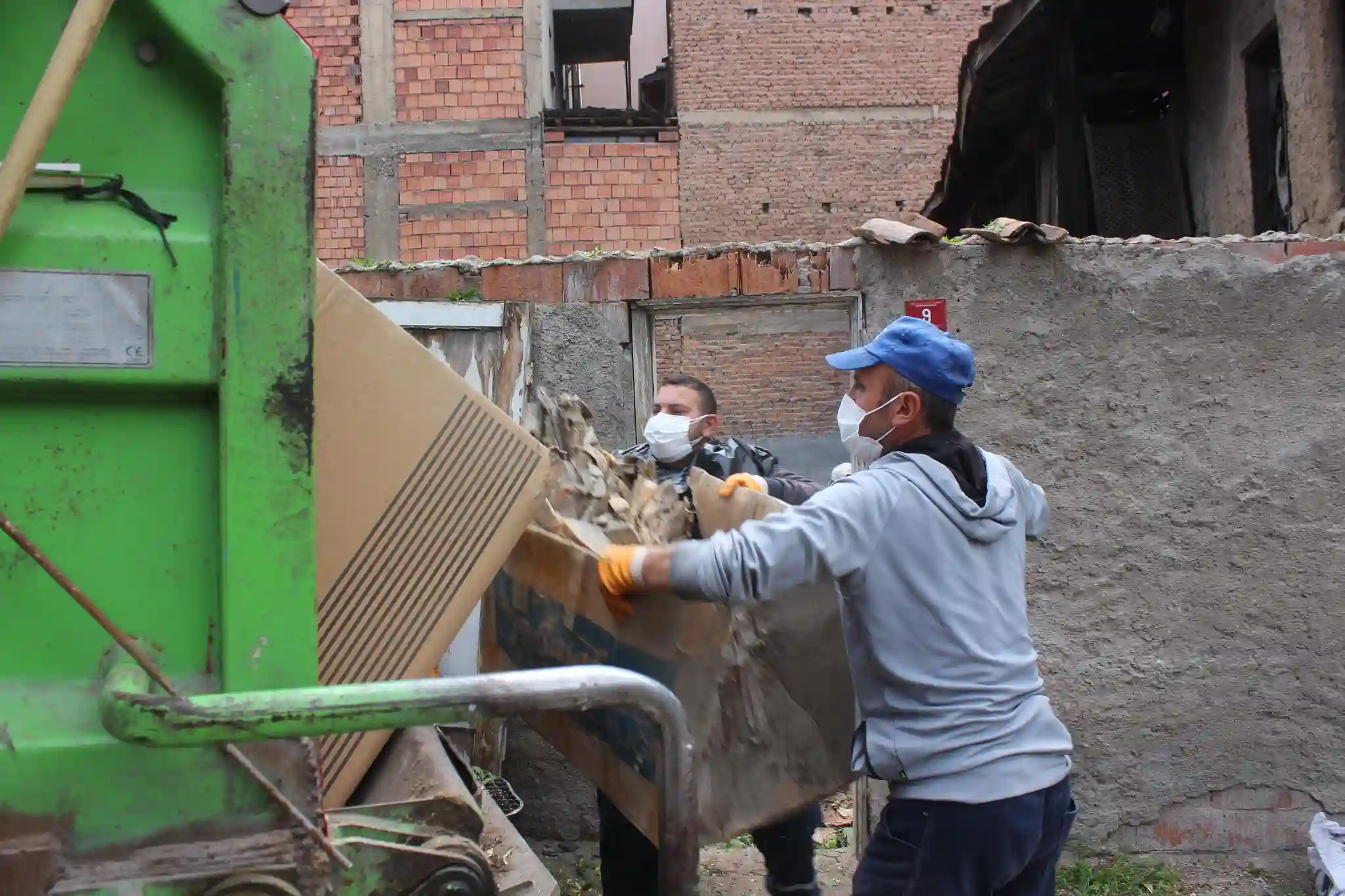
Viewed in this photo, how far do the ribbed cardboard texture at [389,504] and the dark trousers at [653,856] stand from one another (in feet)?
3.21

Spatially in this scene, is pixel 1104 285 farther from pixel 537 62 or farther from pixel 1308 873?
pixel 537 62

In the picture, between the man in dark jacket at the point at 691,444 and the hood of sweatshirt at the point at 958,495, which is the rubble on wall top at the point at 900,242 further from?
the hood of sweatshirt at the point at 958,495

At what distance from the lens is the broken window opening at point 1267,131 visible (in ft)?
18.7

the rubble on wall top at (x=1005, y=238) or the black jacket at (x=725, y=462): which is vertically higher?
the rubble on wall top at (x=1005, y=238)

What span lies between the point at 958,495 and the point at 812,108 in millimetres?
14251

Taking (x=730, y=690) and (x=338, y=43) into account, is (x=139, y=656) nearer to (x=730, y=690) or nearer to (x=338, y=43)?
(x=730, y=690)

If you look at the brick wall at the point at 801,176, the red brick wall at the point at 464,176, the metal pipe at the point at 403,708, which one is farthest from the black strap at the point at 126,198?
the brick wall at the point at 801,176

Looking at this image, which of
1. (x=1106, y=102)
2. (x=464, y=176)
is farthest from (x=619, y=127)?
(x=1106, y=102)

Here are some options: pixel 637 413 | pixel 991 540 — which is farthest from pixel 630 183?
pixel 991 540

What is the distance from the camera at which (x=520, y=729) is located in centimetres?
412

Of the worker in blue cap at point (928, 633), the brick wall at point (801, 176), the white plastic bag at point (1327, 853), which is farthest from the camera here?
the brick wall at point (801, 176)

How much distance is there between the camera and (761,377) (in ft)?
46.9

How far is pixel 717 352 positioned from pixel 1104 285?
10243 mm

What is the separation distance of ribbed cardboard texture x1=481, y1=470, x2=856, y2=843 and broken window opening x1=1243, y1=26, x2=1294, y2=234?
15.3 feet
